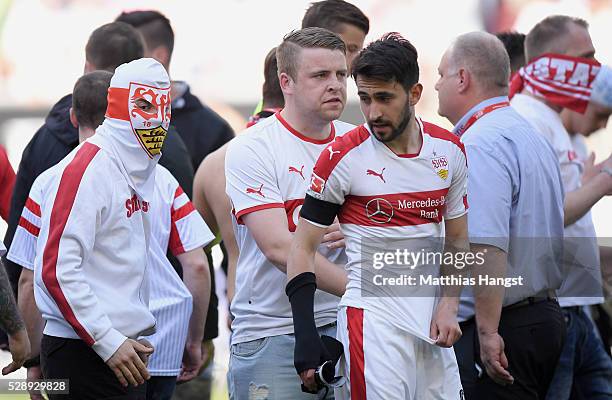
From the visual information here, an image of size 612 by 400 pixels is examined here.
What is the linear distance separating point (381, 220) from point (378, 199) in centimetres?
8

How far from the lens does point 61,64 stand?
10.9 meters

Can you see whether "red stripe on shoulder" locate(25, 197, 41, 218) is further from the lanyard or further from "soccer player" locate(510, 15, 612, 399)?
"soccer player" locate(510, 15, 612, 399)

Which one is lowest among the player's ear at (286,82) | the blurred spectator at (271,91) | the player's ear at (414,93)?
the player's ear at (414,93)

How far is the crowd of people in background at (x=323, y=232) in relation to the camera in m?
4.52

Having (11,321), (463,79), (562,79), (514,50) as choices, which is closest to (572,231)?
(562,79)

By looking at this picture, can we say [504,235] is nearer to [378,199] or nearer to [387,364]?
[378,199]

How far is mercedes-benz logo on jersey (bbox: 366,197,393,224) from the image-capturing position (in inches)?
177

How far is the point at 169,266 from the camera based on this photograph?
575 cm

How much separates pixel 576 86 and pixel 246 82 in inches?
180

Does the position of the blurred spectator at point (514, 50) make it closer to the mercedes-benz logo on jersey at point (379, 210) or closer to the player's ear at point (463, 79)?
the player's ear at point (463, 79)

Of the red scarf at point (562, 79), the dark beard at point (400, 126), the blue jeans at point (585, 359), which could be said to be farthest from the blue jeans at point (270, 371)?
the red scarf at point (562, 79)

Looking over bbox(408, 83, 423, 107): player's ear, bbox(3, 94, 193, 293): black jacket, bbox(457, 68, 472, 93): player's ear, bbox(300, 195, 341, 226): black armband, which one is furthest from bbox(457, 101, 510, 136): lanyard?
bbox(3, 94, 193, 293): black jacket

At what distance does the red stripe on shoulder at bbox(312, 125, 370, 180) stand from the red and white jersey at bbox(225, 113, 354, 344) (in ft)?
1.72

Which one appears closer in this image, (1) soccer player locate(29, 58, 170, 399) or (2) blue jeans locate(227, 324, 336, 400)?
(1) soccer player locate(29, 58, 170, 399)
